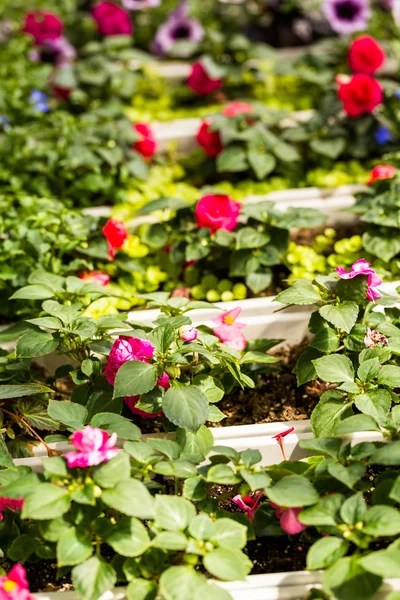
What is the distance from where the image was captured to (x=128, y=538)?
1.19 metres

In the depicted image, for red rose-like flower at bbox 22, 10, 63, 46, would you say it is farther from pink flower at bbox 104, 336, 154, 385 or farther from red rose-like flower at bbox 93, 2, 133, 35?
pink flower at bbox 104, 336, 154, 385

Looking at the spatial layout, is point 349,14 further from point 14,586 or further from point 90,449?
point 14,586

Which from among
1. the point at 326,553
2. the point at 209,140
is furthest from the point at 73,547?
the point at 209,140

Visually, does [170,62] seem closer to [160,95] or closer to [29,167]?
[160,95]

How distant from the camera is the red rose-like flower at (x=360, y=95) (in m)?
2.30

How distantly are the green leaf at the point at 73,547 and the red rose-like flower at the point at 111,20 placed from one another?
2181 millimetres

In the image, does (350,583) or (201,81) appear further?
(201,81)

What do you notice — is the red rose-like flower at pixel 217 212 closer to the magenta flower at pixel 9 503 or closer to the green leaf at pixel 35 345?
the green leaf at pixel 35 345

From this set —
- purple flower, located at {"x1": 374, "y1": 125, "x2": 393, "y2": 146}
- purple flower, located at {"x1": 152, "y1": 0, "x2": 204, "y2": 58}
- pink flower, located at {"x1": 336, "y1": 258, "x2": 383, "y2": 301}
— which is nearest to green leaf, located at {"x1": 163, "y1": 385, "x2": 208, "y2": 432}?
pink flower, located at {"x1": 336, "y1": 258, "x2": 383, "y2": 301}

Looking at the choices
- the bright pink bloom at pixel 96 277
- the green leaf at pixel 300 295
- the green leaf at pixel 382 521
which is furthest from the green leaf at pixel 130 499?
the bright pink bloom at pixel 96 277

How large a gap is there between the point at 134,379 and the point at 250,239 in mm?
615

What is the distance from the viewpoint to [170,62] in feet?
9.82

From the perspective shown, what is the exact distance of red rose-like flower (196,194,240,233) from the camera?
71.3 inches

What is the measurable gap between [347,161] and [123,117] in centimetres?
76
